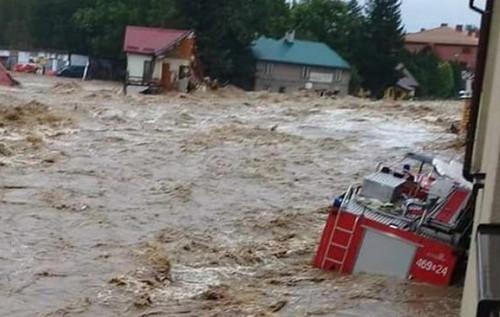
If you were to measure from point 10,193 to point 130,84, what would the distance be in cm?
2543

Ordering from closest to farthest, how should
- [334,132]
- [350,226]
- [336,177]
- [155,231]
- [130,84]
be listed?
[350,226], [155,231], [336,177], [334,132], [130,84]

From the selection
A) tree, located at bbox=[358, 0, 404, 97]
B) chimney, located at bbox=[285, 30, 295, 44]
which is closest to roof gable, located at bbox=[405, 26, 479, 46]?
tree, located at bbox=[358, 0, 404, 97]

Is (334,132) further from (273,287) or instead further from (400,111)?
(273,287)

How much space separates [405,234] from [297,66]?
169 feet

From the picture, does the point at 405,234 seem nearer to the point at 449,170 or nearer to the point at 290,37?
the point at 449,170

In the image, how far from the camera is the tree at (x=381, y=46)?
55438mm

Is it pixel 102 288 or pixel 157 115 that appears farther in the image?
pixel 157 115

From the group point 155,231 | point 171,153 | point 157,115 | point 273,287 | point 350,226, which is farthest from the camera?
point 157,115

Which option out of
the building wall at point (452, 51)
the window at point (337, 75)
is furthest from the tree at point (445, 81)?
the building wall at point (452, 51)

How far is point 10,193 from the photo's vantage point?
12133 millimetres

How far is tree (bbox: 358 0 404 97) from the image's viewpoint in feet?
182

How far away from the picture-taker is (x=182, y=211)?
1148 cm

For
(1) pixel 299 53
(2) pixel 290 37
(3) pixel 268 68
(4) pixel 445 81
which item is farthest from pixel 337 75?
(4) pixel 445 81

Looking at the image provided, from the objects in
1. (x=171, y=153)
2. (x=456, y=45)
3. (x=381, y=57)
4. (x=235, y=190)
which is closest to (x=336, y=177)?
(x=235, y=190)
